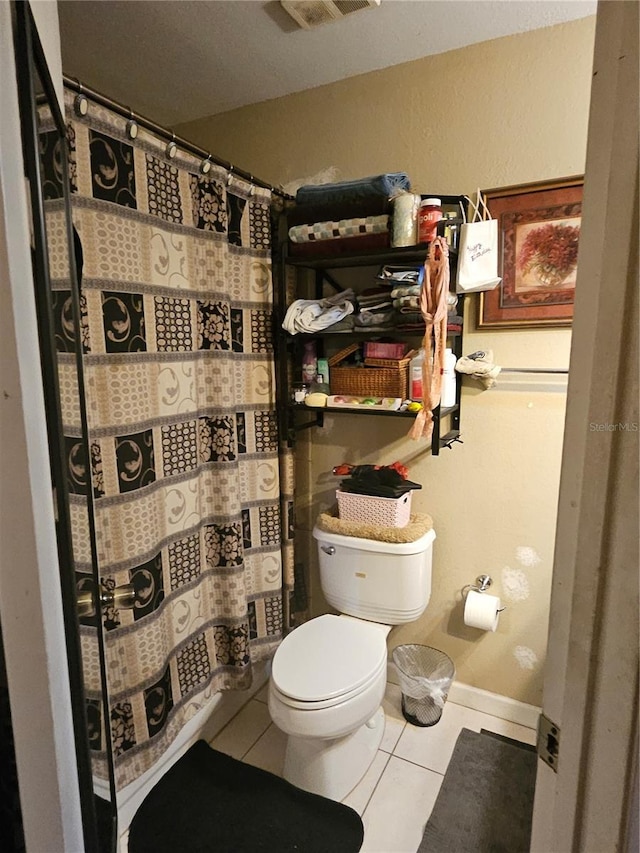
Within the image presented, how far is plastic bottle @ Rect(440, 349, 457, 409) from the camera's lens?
5.52ft

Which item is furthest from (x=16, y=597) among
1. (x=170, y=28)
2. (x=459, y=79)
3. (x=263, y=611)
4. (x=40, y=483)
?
(x=459, y=79)

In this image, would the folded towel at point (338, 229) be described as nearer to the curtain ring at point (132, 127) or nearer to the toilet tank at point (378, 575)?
the curtain ring at point (132, 127)

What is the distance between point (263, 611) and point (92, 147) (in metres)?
1.70

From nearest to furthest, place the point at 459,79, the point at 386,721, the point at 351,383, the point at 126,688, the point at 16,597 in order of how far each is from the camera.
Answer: the point at 16,597, the point at 126,688, the point at 459,79, the point at 351,383, the point at 386,721

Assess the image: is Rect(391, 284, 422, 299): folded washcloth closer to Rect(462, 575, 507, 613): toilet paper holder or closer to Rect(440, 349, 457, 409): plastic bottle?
Rect(440, 349, 457, 409): plastic bottle

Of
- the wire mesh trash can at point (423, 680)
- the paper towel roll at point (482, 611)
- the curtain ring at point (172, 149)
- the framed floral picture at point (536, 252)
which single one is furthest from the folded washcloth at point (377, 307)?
the wire mesh trash can at point (423, 680)

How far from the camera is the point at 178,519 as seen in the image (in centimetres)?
159

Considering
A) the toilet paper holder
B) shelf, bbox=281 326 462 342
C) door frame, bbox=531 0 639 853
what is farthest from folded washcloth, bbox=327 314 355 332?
door frame, bbox=531 0 639 853

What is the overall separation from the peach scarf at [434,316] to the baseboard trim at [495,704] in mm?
1206

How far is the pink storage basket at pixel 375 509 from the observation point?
183cm

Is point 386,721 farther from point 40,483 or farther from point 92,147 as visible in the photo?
point 92,147

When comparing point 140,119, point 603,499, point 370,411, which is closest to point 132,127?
point 140,119

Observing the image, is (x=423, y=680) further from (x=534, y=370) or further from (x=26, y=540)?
(x=26, y=540)

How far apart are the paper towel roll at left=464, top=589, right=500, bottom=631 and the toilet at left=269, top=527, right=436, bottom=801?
0.55 ft
